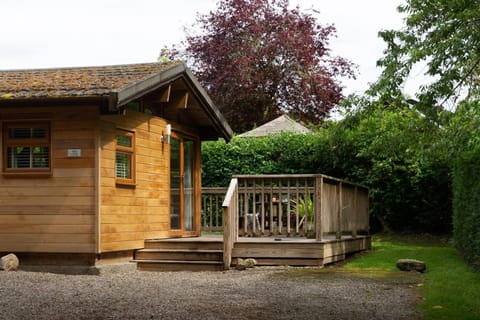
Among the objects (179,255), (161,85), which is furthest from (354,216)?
(161,85)

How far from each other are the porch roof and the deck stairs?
2628 mm

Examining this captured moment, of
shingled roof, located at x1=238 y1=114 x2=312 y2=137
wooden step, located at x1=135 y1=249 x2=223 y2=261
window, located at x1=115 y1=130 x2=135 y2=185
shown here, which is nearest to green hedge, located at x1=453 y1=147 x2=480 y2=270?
wooden step, located at x1=135 y1=249 x2=223 y2=261

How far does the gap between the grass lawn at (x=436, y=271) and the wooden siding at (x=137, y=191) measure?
3.59 metres

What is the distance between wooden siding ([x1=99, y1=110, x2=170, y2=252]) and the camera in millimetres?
11953

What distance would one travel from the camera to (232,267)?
A: 41.1 feet

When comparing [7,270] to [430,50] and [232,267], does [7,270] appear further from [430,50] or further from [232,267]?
[430,50]

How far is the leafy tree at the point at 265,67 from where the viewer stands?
106ft

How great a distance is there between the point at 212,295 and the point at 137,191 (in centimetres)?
456

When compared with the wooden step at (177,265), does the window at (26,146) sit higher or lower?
higher

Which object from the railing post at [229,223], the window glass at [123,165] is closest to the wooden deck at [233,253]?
the railing post at [229,223]

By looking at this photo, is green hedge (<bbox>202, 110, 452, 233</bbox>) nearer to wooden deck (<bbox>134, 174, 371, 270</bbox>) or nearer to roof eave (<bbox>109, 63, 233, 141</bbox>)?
roof eave (<bbox>109, 63, 233, 141</bbox>)

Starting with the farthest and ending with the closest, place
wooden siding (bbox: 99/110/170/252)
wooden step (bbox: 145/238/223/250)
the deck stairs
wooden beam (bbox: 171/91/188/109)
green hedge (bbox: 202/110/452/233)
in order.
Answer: green hedge (bbox: 202/110/452/233)
wooden beam (bbox: 171/91/188/109)
wooden step (bbox: 145/238/223/250)
the deck stairs
wooden siding (bbox: 99/110/170/252)

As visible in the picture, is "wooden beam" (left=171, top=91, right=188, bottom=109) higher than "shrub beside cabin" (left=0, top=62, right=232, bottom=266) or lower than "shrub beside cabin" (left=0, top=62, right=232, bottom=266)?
higher

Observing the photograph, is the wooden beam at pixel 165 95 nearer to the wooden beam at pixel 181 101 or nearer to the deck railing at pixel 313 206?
the wooden beam at pixel 181 101
